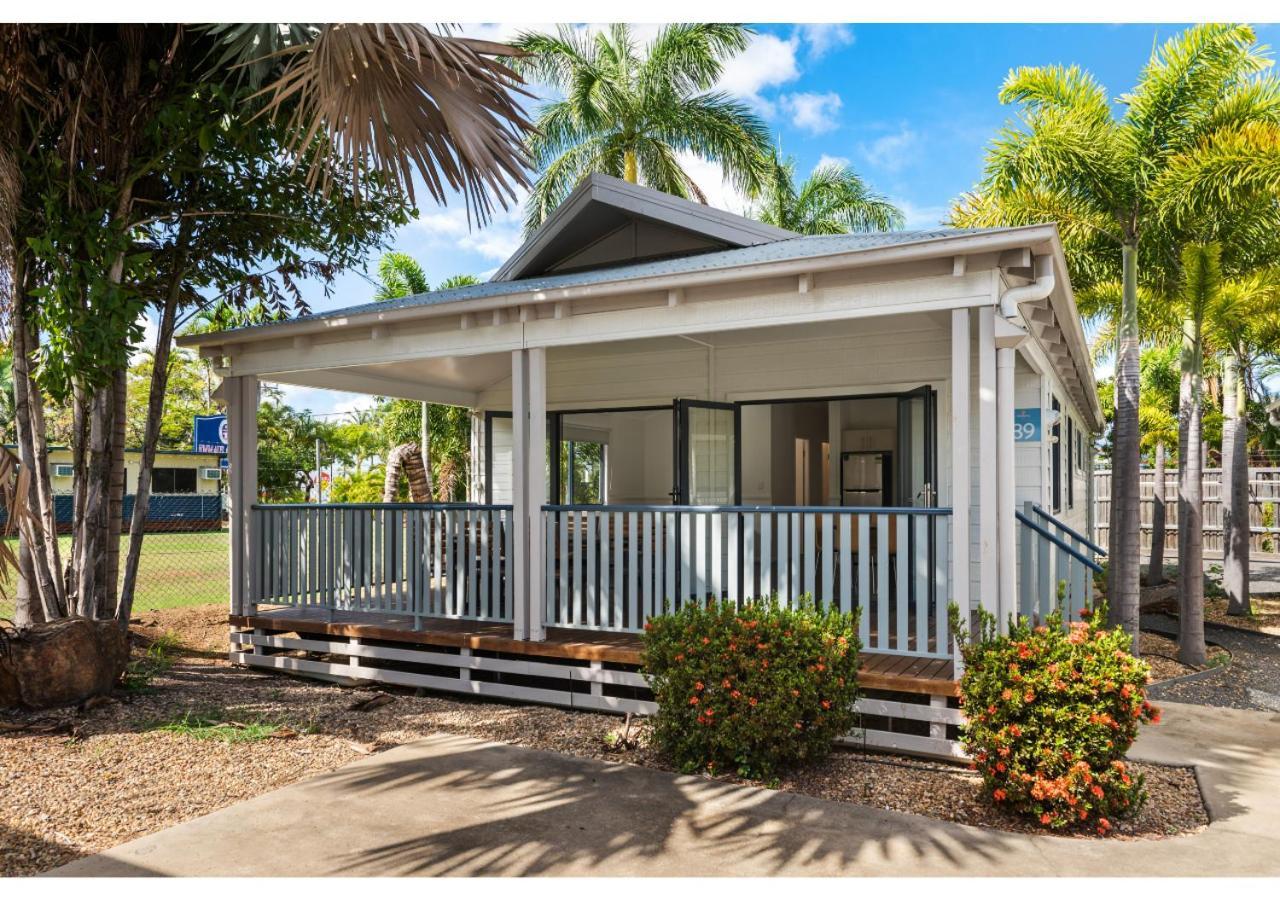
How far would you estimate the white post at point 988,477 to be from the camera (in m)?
4.93

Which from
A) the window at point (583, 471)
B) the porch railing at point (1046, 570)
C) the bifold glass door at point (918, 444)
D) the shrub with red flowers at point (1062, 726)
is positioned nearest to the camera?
the shrub with red flowers at point (1062, 726)

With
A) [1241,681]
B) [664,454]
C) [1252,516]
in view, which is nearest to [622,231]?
[664,454]

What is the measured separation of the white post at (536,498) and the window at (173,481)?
81.5ft

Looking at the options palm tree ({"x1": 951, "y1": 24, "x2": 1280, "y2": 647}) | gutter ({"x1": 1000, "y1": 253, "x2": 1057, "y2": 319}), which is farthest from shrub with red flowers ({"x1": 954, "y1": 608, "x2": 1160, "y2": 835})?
palm tree ({"x1": 951, "y1": 24, "x2": 1280, "y2": 647})

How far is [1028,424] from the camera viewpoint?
24.3 feet

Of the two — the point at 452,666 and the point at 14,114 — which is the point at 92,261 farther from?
the point at 452,666

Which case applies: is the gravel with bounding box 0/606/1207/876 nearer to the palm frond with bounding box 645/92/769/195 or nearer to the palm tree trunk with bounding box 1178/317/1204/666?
the palm tree trunk with bounding box 1178/317/1204/666

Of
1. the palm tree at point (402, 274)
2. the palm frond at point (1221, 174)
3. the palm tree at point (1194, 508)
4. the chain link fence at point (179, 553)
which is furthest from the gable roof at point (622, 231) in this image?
the palm tree at point (402, 274)

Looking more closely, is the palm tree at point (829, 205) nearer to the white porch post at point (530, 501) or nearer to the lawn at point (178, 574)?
the lawn at point (178, 574)

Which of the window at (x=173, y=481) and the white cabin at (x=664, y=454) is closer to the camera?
the white cabin at (x=664, y=454)

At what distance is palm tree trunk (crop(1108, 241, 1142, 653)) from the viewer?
26.5 ft

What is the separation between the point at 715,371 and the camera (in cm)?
827

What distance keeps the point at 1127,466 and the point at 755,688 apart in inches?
223

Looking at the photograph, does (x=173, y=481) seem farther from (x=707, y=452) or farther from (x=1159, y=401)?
(x=1159, y=401)
